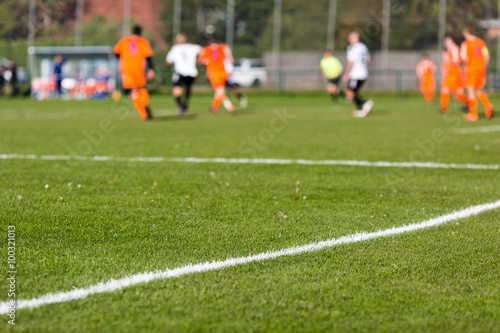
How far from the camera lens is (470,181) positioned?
6422 mm

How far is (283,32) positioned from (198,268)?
36.4 metres

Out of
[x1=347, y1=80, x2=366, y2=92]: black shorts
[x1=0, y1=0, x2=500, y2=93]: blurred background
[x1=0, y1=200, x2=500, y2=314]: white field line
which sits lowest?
[x1=0, y1=200, x2=500, y2=314]: white field line

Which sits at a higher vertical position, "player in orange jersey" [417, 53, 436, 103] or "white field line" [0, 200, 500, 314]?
"player in orange jersey" [417, 53, 436, 103]

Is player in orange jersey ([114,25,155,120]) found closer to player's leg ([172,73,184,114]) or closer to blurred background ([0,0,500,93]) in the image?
player's leg ([172,73,184,114])

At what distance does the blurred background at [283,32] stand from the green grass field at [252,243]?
27.8 m

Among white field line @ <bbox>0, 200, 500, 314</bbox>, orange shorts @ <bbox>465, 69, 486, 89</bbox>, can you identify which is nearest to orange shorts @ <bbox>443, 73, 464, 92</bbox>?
orange shorts @ <bbox>465, 69, 486, 89</bbox>

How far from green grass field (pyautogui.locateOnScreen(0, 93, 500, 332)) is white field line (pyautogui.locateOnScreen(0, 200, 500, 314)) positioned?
0.17 feet

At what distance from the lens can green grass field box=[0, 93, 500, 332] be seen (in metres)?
2.73

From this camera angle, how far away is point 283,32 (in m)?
38.8

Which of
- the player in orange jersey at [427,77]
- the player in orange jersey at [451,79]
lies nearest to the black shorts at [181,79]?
the player in orange jersey at [451,79]

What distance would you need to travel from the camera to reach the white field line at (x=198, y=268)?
2.83 metres

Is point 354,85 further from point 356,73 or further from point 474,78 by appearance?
point 474,78

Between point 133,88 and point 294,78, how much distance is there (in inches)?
969

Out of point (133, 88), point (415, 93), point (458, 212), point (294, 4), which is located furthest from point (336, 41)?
point (458, 212)
